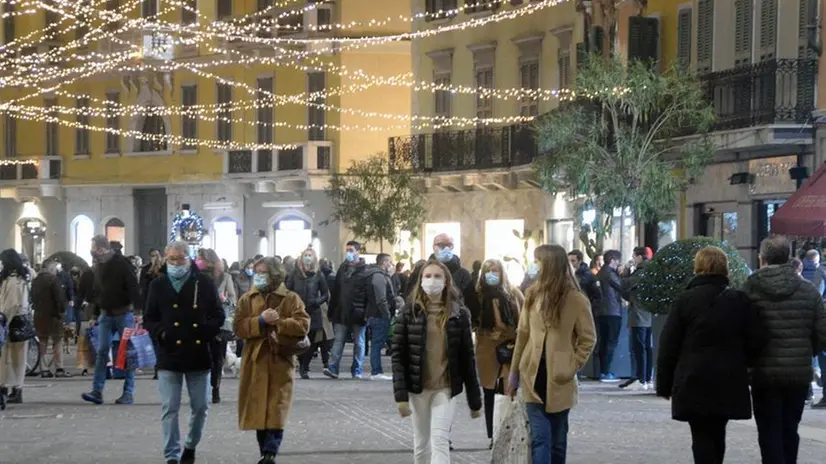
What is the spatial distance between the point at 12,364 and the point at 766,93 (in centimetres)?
1406

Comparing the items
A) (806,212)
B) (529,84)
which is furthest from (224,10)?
(806,212)

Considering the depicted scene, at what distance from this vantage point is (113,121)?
207 ft

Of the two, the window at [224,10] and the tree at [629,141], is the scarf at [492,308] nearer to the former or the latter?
the tree at [629,141]

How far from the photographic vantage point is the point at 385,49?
177 ft

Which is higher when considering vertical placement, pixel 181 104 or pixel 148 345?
pixel 181 104

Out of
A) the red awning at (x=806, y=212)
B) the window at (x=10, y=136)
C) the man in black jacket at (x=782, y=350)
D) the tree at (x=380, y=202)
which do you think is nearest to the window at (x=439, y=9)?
the tree at (x=380, y=202)

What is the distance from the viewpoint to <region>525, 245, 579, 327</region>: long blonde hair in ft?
42.8

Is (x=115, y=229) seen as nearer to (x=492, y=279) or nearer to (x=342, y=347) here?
(x=342, y=347)

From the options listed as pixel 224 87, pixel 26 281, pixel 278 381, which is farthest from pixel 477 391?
pixel 224 87

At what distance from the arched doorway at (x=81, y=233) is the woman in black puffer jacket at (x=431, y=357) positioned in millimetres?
51861

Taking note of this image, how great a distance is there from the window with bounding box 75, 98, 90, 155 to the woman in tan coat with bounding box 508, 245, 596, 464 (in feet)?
170

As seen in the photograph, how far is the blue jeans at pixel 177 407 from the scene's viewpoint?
15359mm

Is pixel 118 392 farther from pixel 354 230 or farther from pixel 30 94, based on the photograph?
pixel 30 94

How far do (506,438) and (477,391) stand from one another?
32.1 inches
